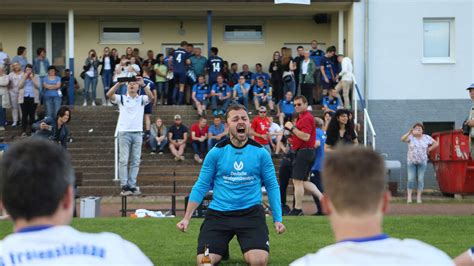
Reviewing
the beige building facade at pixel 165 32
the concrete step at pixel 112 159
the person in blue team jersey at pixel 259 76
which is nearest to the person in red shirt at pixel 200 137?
the concrete step at pixel 112 159

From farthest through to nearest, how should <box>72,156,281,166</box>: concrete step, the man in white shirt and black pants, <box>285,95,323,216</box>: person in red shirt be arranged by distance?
<box>72,156,281,166</box>: concrete step → the man in white shirt and black pants → <box>285,95,323,216</box>: person in red shirt

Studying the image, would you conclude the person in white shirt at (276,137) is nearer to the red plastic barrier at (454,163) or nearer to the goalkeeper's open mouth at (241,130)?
the red plastic barrier at (454,163)

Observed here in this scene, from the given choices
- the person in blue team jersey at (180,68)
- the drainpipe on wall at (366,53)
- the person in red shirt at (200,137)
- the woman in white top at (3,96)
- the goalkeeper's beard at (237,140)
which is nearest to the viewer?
the goalkeeper's beard at (237,140)

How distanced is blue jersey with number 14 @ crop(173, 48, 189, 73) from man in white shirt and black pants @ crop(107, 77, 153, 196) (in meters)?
6.78

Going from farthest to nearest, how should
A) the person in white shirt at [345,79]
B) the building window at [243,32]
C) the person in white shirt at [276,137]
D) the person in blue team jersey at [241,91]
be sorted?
the building window at [243,32] → the person in blue team jersey at [241,91] → the person in white shirt at [345,79] → the person in white shirt at [276,137]

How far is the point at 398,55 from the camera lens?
1090 inches

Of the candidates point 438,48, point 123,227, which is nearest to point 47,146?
point 123,227

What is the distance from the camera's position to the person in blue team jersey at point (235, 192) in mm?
9594

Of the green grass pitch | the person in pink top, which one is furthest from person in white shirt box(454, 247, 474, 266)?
the person in pink top

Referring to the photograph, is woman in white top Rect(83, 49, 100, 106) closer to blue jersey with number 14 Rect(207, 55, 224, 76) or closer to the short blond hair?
blue jersey with number 14 Rect(207, 55, 224, 76)

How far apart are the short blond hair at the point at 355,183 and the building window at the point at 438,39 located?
24843mm

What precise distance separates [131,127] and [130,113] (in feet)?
1.03

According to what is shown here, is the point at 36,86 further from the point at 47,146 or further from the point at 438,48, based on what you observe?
the point at 47,146

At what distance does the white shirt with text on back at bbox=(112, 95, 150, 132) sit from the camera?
19.5m
